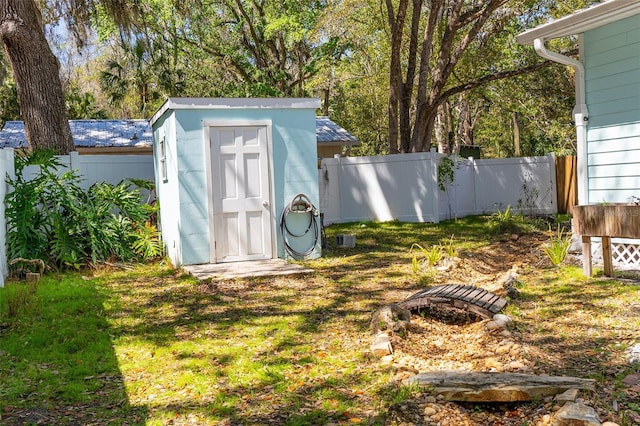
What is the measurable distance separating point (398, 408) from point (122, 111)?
94.9ft

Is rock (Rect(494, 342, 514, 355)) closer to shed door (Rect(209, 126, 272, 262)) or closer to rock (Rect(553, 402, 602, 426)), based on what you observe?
rock (Rect(553, 402, 602, 426))

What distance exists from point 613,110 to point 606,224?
194cm

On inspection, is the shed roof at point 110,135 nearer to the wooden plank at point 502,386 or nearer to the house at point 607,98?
the house at point 607,98

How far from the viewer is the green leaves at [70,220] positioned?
9.22 m

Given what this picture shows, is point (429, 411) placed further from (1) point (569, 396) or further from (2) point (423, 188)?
(2) point (423, 188)

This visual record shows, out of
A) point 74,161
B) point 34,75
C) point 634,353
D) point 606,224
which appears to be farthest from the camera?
point 34,75

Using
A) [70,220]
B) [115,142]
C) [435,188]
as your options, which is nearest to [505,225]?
[435,188]

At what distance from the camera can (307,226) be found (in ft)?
32.6

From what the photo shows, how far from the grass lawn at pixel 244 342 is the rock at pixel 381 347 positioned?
0.32 ft

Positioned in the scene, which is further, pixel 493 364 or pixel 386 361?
pixel 386 361

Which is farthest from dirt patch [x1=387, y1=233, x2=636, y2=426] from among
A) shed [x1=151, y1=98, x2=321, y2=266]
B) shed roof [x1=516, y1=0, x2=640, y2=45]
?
shed [x1=151, y1=98, x2=321, y2=266]

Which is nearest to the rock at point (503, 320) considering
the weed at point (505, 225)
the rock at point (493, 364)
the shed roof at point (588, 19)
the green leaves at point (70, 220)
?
the rock at point (493, 364)

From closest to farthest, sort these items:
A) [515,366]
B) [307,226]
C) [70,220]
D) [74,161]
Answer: [515,366]
[70,220]
[307,226]
[74,161]

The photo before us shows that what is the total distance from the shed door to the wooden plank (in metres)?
5.87
